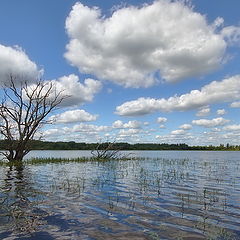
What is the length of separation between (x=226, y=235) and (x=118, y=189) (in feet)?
28.5

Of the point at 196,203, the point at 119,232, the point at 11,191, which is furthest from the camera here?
the point at 11,191

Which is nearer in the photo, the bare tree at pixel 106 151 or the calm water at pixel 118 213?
the calm water at pixel 118 213

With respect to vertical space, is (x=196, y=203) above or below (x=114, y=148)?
below

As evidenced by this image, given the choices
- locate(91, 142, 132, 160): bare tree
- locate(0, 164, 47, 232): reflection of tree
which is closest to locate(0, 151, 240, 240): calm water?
locate(0, 164, 47, 232): reflection of tree

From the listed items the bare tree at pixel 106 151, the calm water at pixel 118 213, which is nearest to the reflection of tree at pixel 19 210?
the calm water at pixel 118 213

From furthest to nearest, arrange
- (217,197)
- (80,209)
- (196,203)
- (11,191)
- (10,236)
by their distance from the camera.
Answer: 1. (11,191)
2. (217,197)
3. (196,203)
4. (80,209)
5. (10,236)

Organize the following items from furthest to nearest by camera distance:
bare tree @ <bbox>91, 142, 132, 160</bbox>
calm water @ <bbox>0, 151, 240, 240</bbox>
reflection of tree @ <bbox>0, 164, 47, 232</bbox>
Result: 1. bare tree @ <bbox>91, 142, 132, 160</bbox>
2. reflection of tree @ <bbox>0, 164, 47, 232</bbox>
3. calm water @ <bbox>0, 151, 240, 240</bbox>

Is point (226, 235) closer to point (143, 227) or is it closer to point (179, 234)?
point (179, 234)

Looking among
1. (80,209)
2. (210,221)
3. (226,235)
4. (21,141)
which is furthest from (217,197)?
(21,141)

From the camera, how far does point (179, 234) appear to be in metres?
8.03

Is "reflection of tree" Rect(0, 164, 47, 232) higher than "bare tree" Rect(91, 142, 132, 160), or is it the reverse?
"bare tree" Rect(91, 142, 132, 160)

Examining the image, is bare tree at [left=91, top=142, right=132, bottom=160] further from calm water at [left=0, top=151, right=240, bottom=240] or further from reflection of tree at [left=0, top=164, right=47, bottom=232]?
reflection of tree at [left=0, top=164, right=47, bottom=232]

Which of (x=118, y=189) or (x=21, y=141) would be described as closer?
(x=118, y=189)

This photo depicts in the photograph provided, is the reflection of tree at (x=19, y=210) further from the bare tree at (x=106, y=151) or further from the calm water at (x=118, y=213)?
the bare tree at (x=106, y=151)
